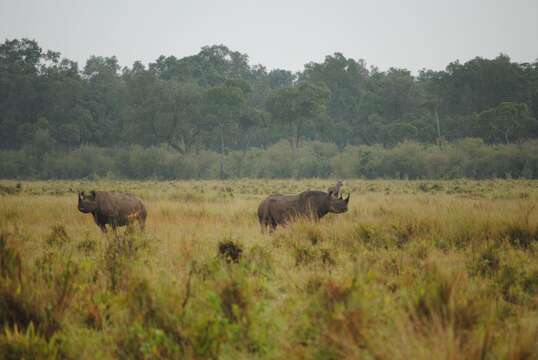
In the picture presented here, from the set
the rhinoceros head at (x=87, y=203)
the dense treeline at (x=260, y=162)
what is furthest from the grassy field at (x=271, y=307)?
the dense treeline at (x=260, y=162)

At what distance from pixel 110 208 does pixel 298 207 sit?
4.57 meters

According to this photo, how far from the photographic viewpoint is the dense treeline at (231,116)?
49219 millimetres

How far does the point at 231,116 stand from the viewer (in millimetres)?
53719

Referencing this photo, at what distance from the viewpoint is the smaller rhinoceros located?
10.8 m

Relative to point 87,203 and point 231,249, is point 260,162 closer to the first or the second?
point 87,203

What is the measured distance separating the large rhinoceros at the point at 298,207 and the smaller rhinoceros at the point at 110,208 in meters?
3.09

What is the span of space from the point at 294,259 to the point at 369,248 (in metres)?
1.73

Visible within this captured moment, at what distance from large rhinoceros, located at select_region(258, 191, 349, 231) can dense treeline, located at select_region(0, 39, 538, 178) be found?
30.5 m

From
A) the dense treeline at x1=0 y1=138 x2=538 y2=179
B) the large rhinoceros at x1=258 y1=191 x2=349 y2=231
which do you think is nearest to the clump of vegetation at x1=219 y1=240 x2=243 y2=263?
the large rhinoceros at x1=258 y1=191 x2=349 y2=231

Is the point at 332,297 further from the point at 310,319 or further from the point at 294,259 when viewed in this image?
the point at 294,259

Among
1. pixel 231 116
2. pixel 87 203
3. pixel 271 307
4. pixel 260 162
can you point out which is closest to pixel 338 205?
pixel 87 203

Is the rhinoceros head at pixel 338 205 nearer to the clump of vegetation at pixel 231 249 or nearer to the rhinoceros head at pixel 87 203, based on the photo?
the clump of vegetation at pixel 231 249

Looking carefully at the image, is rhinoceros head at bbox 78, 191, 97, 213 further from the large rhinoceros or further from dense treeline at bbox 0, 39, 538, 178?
dense treeline at bbox 0, 39, 538, 178

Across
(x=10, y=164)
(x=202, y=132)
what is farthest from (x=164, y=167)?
(x=10, y=164)
